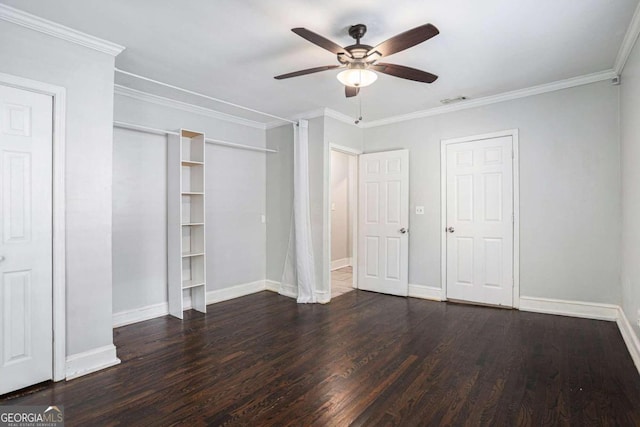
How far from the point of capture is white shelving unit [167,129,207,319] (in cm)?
385

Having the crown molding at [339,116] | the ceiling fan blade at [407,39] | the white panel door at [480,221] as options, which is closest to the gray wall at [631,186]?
the white panel door at [480,221]

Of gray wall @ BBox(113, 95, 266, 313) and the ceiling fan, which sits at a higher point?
the ceiling fan

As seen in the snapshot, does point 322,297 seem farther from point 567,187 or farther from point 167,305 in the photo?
point 567,187

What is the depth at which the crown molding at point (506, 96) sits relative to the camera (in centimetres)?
346

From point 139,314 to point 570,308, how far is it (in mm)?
4849

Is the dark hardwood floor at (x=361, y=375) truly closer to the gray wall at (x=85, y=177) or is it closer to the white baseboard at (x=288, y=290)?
the gray wall at (x=85, y=177)

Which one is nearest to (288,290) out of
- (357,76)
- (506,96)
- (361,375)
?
(361,375)

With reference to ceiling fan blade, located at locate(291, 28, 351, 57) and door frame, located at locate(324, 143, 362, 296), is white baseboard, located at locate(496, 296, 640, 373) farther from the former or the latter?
ceiling fan blade, located at locate(291, 28, 351, 57)

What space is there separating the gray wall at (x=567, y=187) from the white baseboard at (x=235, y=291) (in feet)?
11.7

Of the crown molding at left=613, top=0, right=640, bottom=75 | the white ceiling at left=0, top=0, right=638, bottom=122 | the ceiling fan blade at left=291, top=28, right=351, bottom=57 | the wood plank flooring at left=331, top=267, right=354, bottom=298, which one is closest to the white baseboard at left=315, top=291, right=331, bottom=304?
the wood plank flooring at left=331, top=267, right=354, bottom=298

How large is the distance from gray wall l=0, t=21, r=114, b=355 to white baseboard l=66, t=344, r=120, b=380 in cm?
4

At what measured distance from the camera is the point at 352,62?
2.51 m

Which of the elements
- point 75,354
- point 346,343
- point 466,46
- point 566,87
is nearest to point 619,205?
point 566,87

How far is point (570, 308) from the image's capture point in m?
3.66
